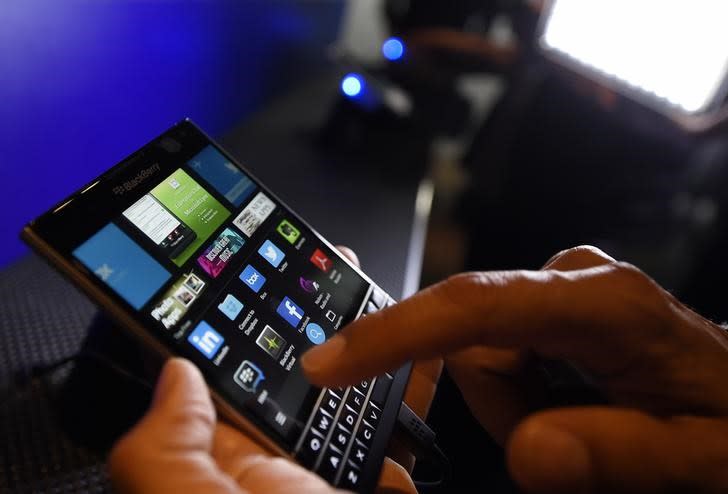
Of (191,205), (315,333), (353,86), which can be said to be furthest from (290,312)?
(353,86)

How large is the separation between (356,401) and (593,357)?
0.20 meters

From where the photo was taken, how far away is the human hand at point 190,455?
29 centimetres

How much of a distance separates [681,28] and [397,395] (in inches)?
35.1

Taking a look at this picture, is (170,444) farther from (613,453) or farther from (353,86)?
(353,86)

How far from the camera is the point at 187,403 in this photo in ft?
1.03

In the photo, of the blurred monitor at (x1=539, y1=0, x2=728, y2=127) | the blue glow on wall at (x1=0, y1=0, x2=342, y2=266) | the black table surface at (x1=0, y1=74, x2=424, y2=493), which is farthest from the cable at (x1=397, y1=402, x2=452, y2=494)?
the blurred monitor at (x1=539, y1=0, x2=728, y2=127)

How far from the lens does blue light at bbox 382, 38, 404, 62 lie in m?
1.44

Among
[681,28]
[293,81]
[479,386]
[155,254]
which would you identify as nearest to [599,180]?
[681,28]

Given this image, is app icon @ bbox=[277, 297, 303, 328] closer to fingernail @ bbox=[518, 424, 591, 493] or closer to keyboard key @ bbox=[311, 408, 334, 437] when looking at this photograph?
keyboard key @ bbox=[311, 408, 334, 437]

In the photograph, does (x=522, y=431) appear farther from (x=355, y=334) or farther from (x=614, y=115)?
(x=614, y=115)

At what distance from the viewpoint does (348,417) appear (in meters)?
0.42

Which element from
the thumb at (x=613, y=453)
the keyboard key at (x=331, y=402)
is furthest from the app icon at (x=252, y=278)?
the thumb at (x=613, y=453)

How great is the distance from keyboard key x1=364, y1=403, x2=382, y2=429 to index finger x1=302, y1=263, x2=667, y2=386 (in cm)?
10

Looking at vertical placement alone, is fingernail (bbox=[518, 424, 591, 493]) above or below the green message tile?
below
